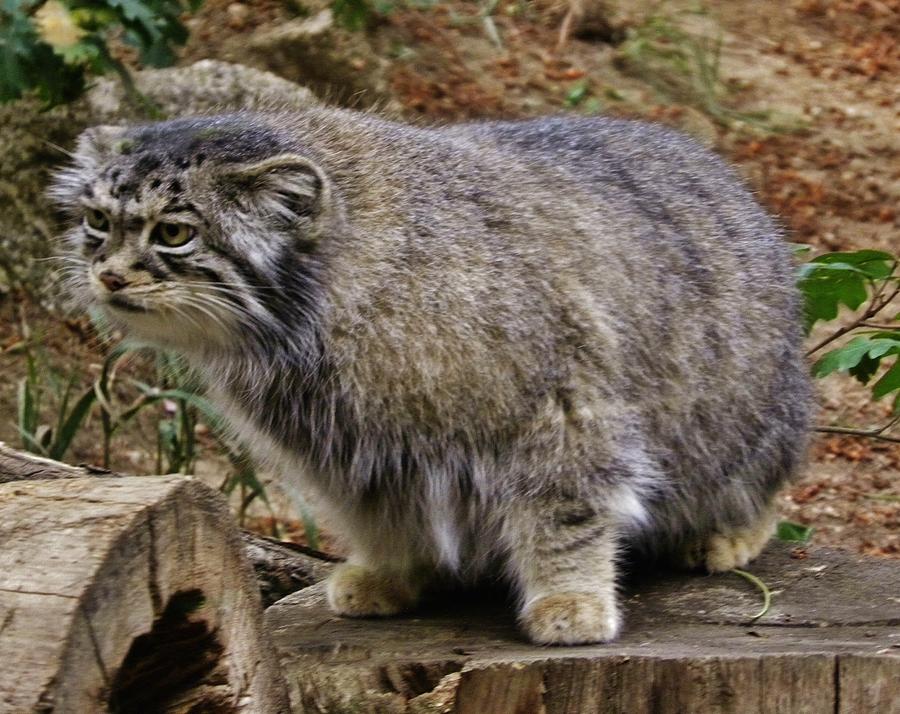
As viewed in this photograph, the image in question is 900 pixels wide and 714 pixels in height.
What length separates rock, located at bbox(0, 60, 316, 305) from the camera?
663 cm

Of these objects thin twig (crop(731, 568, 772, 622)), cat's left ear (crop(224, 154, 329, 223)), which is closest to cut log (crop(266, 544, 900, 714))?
thin twig (crop(731, 568, 772, 622))

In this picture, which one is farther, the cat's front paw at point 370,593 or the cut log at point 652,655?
the cat's front paw at point 370,593

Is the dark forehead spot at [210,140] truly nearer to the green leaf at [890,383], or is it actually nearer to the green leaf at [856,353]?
the green leaf at [856,353]

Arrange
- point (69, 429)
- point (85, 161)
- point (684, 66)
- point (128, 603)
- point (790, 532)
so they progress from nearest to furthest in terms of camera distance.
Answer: point (128, 603), point (85, 161), point (790, 532), point (69, 429), point (684, 66)

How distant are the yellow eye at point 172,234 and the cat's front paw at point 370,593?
3.46ft

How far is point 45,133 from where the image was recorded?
6.71 meters

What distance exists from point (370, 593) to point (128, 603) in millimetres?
1260

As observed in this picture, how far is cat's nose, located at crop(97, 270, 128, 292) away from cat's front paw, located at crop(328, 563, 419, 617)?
1.03 meters

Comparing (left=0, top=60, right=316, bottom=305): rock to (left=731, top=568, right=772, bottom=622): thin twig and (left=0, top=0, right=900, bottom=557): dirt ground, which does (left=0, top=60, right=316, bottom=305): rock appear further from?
(left=731, top=568, right=772, bottom=622): thin twig

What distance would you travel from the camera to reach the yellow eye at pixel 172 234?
3088mm

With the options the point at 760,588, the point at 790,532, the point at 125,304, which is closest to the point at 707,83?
the point at 790,532

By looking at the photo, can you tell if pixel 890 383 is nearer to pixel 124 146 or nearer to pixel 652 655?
pixel 652 655

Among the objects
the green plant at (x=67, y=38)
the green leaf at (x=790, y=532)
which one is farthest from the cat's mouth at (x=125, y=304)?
the green leaf at (x=790, y=532)

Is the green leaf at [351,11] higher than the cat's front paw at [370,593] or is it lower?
higher
